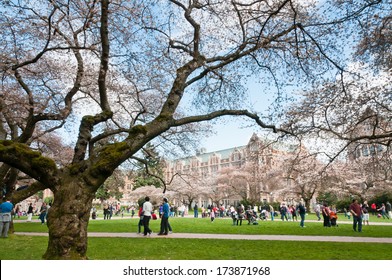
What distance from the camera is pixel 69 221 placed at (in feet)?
23.2

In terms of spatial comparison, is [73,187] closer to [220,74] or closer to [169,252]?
[169,252]

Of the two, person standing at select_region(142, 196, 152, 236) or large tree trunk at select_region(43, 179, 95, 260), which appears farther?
person standing at select_region(142, 196, 152, 236)

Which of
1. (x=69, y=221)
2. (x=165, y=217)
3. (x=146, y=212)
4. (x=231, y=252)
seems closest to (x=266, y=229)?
(x=165, y=217)

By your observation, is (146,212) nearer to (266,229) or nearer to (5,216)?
(5,216)

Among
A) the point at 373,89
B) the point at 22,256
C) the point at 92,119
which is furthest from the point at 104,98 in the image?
the point at 373,89

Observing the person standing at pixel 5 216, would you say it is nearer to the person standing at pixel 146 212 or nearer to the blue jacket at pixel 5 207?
the blue jacket at pixel 5 207

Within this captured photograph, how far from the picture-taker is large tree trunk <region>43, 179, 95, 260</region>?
6926 millimetres

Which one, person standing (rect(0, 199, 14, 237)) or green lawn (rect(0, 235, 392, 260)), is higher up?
person standing (rect(0, 199, 14, 237))

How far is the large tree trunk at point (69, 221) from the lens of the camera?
6.93 m

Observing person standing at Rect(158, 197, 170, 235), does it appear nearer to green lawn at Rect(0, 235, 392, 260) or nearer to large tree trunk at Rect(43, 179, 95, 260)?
green lawn at Rect(0, 235, 392, 260)

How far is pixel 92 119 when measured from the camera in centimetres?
879

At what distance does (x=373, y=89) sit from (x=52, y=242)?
12.3m

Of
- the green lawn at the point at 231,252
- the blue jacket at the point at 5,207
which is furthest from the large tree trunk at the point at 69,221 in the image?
the blue jacket at the point at 5,207

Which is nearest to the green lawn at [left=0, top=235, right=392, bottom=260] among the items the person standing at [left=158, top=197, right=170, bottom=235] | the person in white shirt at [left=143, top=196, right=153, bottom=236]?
the person in white shirt at [left=143, top=196, right=153, bottom=236]
